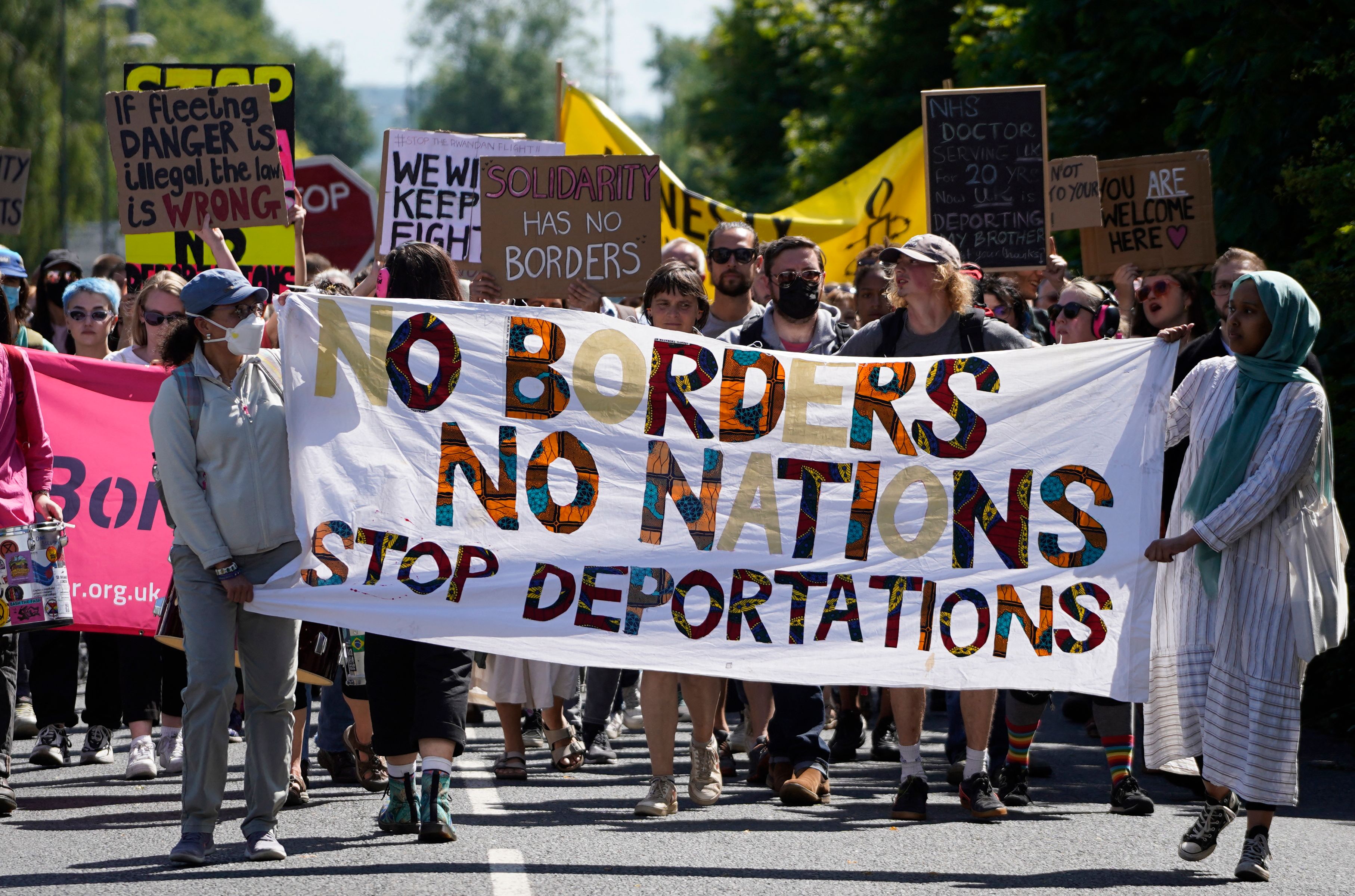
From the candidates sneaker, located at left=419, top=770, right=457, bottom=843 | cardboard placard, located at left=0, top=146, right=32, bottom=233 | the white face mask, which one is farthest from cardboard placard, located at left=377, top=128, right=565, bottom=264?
sneaker, located at left=419, top=770, right=457, bottom=843

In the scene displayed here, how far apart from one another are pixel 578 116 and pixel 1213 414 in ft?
27.9

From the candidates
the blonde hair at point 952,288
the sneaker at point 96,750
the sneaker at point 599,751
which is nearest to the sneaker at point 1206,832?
the blonde hair at point 952,288

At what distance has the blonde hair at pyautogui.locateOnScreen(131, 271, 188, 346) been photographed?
775 centimetres

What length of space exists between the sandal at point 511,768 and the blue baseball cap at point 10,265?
11.0ft

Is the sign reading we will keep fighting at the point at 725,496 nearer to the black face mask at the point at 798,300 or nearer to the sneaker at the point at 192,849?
the black face mask at the point at 798,300

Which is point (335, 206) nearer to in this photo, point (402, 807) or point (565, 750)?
point (565, 750)

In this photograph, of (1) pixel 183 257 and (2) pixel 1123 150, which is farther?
(2) pixel 1123 150

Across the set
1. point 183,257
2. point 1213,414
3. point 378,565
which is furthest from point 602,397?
point 183,257

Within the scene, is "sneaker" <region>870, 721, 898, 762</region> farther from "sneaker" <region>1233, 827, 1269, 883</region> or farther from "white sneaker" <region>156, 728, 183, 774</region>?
"white sneaker" <region>156, 728, 183, 774</region>

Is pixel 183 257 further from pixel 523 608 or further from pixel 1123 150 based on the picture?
pixel 1123 150

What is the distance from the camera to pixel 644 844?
6535mm

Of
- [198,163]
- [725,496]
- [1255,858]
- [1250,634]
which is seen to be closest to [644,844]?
[725,496]

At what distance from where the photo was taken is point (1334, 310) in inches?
381

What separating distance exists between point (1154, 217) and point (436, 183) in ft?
14.0
